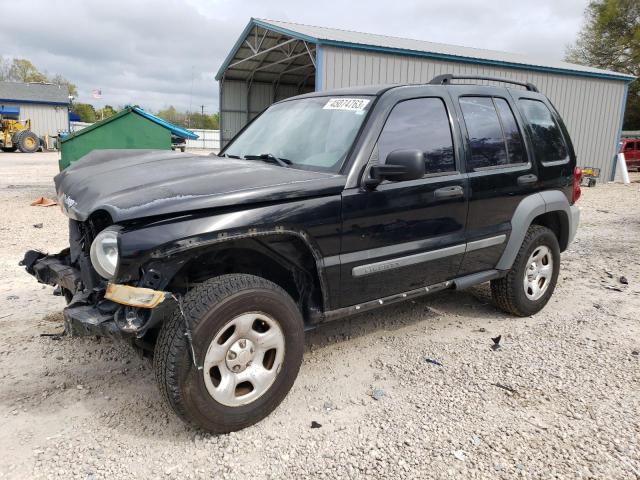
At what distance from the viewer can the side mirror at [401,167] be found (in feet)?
9.61

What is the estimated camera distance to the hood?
8.23ft

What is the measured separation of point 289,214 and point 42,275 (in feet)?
5.67

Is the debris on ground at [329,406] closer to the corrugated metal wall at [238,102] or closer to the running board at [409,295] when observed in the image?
the running board at [409,295]

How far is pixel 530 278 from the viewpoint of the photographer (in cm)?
448

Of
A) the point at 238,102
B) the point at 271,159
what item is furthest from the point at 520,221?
the point at 238,102

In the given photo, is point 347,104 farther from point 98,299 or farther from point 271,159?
point 98,299

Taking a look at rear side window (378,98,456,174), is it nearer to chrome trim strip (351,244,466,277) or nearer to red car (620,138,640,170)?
chrome trim strip (351,244,466,277)

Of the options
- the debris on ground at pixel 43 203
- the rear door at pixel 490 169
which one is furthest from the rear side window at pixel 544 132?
the debris on ground at pixel 43 203

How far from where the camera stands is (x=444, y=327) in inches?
167

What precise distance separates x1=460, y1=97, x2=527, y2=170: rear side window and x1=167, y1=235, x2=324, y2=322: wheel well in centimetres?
156

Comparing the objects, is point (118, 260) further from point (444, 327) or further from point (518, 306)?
point (518, 306)

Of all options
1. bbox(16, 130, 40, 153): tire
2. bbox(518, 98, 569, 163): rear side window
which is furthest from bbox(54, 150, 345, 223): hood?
bbox(16, 130, 40, 153): tire

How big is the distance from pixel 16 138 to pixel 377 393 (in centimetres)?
3190

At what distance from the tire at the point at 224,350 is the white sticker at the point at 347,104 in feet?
4.60
